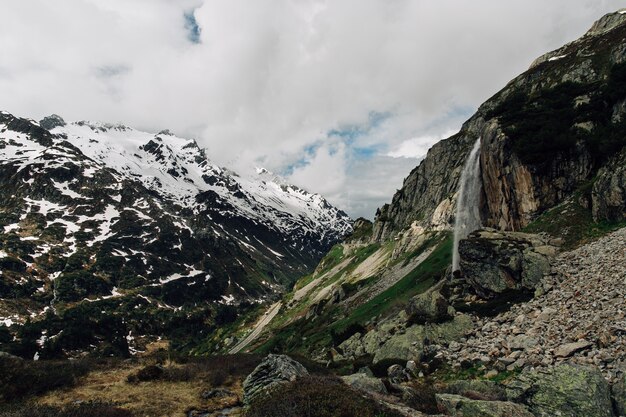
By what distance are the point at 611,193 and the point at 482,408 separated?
113ft

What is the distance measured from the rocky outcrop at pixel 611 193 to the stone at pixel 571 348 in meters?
21.7

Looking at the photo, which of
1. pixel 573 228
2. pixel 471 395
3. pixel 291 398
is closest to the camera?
pixel 291 398

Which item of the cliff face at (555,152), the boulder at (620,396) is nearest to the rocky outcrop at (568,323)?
the boulder at (620,396)

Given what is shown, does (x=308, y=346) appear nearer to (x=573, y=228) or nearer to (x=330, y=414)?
(x=573, y=228)

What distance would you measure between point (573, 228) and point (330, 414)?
39.2m

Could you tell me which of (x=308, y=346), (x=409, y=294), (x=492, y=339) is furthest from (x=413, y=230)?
(x=492, y=339)

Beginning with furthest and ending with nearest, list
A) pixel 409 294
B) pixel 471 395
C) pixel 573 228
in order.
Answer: pixel 409 294
pixel 573 228
pixel 471 395

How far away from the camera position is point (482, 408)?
1518 centimetres

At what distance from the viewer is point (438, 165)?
153625 millimetres

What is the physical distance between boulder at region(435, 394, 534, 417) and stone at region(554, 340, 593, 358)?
8296mm

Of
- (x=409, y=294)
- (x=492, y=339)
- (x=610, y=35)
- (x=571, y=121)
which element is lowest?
(x=492, y=339)

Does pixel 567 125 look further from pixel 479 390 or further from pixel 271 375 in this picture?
pixel 271 375

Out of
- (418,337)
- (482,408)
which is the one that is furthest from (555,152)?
(482,408)

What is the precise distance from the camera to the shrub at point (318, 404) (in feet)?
42.7
